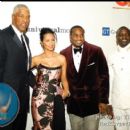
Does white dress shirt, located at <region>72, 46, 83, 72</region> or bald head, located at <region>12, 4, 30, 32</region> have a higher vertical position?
bald head, located at <region>12, 4, 30, 32</region>

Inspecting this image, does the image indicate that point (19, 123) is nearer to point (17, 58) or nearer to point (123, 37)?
point (17, 58)

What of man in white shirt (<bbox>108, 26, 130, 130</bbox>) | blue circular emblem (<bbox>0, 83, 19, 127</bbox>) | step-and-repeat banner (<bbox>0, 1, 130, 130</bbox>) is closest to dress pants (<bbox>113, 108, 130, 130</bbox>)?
man in white shirt (<bbox>108, 26, 130, 130</bbox>)

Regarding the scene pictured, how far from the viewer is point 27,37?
2.90 meters

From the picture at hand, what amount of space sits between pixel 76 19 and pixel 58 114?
105 centimetres

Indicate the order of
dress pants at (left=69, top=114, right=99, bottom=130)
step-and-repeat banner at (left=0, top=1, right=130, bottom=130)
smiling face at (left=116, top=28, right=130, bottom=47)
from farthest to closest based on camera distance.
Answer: smiling face at (left=116, top=28, right=130, bottom=47)
dress pants at (left=69, top=114, right=99, bottom=130)
step-and-repeat banner at (left=0, top=1, right=130, bottom=130)

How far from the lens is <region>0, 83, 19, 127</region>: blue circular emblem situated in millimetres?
2703

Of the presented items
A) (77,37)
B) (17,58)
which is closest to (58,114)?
(17,58)

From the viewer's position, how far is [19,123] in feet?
9.28

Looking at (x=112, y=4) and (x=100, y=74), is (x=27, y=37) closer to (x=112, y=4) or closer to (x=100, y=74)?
(x=100, y=74)

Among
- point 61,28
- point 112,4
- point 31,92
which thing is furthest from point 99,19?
point 31,92

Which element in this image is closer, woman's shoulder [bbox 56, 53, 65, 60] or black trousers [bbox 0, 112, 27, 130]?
black trousers [bbox 0, 112, 27, 130]

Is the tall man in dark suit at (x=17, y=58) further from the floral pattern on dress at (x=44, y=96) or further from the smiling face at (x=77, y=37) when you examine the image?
the smiling face at (x=77, y=37)

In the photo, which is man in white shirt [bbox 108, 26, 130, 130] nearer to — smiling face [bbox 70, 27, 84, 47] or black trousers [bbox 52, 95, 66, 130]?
smiling face [bbox 70, 27, 84, 47]

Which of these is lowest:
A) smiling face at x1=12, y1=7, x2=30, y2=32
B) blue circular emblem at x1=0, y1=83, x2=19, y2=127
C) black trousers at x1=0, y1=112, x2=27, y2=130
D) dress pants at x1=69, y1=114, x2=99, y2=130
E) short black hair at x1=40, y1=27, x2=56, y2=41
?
dress pants at x1=69, y1=114, x2=99, y2=130
